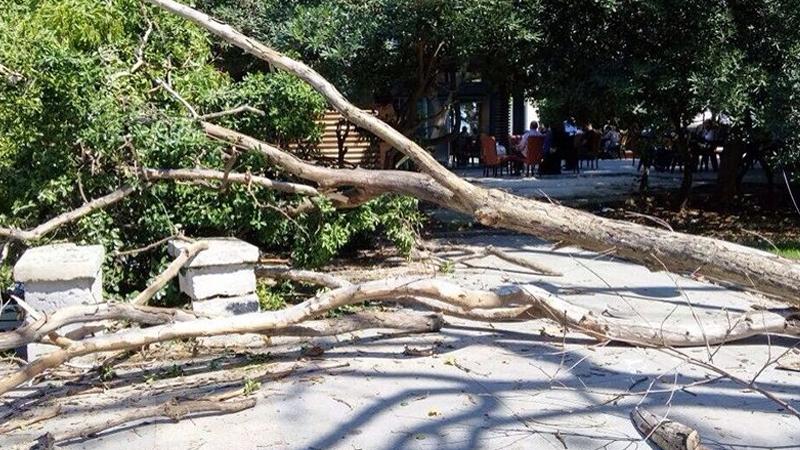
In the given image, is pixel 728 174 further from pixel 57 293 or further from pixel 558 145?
pixel 57 293

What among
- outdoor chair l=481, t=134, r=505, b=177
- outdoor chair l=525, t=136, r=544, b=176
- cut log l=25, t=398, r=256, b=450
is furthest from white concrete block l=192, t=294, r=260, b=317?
outdoor chair l=525, t=136, r=544, b=176

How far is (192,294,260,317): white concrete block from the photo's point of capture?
20.8ft

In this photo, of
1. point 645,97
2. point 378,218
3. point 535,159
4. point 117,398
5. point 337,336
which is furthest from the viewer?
point 535,159

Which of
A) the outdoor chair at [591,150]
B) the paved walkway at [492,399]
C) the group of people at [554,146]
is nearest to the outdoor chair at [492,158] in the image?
the group of people at [554,146]

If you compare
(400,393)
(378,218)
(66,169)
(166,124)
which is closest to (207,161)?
(166,124)

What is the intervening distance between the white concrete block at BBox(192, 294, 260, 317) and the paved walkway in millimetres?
713

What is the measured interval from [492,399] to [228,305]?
2.60m

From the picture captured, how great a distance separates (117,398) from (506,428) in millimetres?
2513

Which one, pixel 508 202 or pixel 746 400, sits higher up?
pixel 508 202

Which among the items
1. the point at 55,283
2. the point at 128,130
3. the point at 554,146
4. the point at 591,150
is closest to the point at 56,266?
the point at 55,283

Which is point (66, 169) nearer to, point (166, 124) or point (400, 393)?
point (166, 124)

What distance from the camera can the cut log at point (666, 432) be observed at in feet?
12.2

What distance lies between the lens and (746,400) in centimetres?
470

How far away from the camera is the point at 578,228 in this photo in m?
5.47
